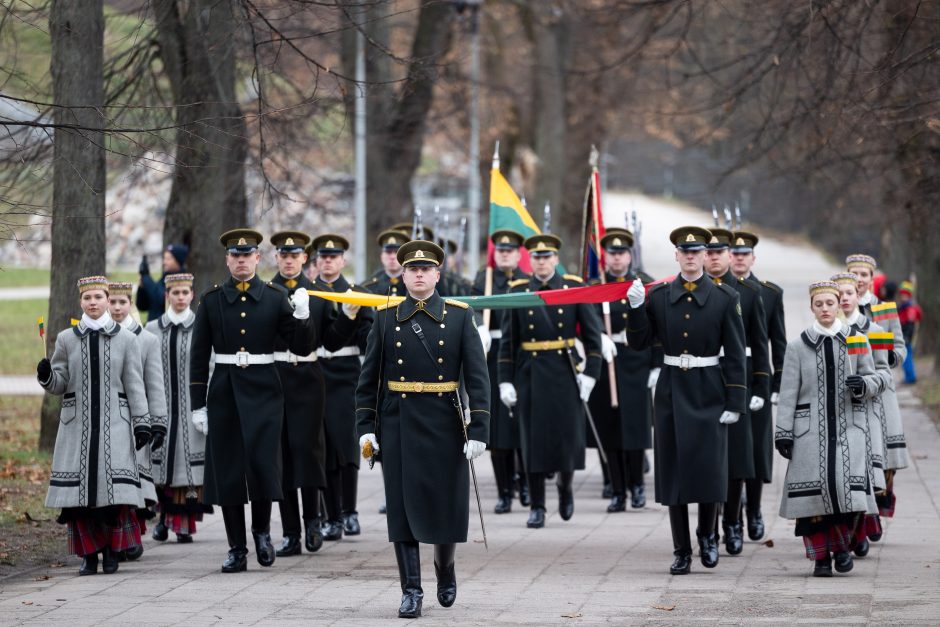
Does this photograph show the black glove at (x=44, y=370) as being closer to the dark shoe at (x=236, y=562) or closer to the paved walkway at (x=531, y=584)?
the paved walkway at (x=531, y=584)

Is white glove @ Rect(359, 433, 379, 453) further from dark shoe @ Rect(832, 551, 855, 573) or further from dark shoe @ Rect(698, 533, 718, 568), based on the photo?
dark shoe @ Rect(832, 551, 855, 573)

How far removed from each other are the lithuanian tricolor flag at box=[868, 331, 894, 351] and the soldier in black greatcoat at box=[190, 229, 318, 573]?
3604 millimetres

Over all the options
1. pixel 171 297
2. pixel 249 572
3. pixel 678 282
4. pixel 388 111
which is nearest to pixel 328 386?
pixel 171 297

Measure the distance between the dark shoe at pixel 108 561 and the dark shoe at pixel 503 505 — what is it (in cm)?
385

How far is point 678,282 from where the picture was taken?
10305 millimetres

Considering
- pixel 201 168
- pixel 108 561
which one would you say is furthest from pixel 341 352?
pixel 201 168

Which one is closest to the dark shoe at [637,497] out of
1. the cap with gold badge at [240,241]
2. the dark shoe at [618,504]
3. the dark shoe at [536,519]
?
the dark shoe at [618,504]

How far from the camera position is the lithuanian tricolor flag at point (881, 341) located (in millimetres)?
10320

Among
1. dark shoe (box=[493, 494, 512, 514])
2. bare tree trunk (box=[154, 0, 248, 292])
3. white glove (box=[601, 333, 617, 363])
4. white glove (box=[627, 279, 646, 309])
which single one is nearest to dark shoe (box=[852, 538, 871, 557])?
white glove (box=[627, 279, 646, 309])

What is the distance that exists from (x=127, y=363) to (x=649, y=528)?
4250 millimetres

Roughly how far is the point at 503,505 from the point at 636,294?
12.0 ft

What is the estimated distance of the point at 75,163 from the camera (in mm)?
12578

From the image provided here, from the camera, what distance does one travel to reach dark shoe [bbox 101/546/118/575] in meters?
10.2

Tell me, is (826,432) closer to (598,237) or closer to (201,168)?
(598,237)
